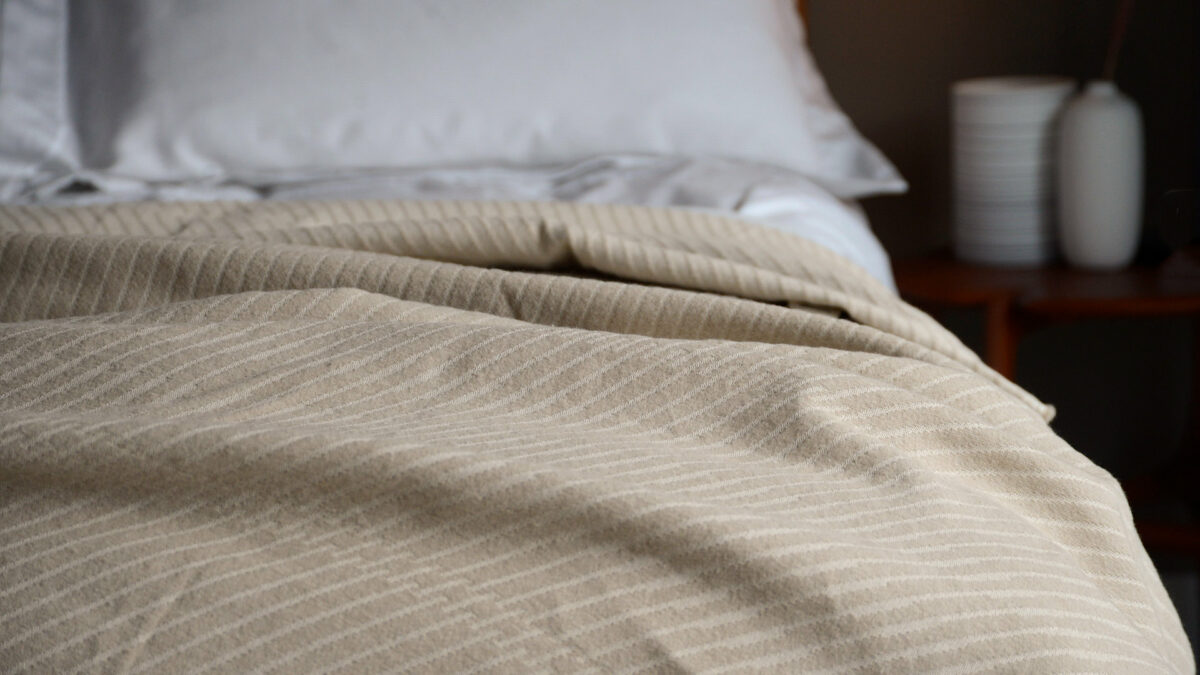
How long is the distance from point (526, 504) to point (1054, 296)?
1.01 m

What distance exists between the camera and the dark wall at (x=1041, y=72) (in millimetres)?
1698

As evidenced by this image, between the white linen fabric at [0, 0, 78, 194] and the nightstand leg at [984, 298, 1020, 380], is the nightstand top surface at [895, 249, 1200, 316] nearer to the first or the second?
the nightstand leg at [984, 298, 1020, 380]

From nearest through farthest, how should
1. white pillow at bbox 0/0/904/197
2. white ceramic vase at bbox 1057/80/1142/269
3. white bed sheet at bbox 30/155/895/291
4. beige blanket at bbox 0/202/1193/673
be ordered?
beige blanket at bbox 0/202/1193/673, white bed sheet at bbox 30/155/895/291, white pillow at bbox 0/0/904/197, white ceramic vase at bbox 1057/80/1142/269

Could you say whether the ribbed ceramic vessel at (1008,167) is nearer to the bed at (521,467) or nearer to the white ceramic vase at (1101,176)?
the white ceramic vase at (1101,176)

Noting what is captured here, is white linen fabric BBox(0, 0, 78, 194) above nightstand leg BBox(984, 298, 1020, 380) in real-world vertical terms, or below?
above

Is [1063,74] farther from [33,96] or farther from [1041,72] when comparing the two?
[33,96]

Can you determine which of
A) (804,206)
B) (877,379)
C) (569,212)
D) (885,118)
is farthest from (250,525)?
(885,118)

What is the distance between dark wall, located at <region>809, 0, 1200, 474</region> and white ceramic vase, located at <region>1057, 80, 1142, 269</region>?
0.26 meters

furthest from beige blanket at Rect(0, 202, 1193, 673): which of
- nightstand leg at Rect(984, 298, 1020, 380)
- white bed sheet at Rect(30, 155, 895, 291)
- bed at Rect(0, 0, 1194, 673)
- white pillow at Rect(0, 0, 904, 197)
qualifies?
nightstand leg at Rect(984, 298, 1020, 380)

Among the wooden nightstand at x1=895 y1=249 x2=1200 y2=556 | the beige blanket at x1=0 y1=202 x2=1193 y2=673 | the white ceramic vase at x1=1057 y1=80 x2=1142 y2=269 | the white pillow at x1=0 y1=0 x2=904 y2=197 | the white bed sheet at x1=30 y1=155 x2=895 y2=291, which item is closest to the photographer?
the beige blanket at x1=0 y1=202 x2=1193 y2=673

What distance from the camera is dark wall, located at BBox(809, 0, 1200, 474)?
1.70 meters

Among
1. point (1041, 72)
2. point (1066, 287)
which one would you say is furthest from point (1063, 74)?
point (1066, 287)

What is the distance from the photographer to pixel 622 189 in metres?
1.16

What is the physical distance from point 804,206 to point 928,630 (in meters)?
0.72
